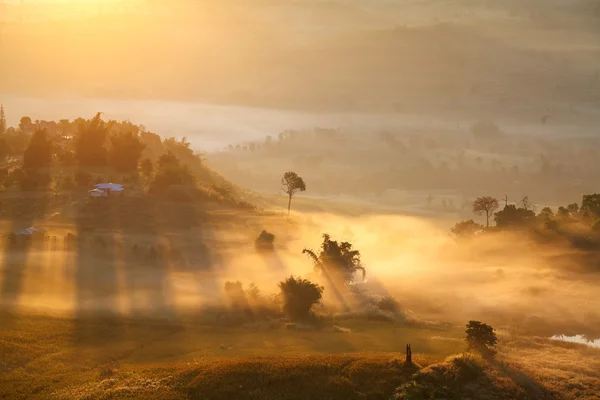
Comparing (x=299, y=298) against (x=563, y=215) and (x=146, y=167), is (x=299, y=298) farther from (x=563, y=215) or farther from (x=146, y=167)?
(x=563, y=215)

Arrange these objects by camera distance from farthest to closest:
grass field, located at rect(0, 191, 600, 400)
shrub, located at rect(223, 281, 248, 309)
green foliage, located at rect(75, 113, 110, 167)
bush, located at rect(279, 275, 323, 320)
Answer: green foliage, located at rect(75, 113, 110, 167) → shrub, located at rect(223, 281, 248, 309) → bush, located at rect(279, 275, 323, 320) → grass field, located at rect(0, 191, 600, 400)

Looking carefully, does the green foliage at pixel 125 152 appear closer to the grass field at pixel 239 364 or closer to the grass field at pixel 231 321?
the grass field at pixel 231 321

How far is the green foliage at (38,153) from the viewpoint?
163 meters

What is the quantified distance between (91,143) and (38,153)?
1374 centimetres

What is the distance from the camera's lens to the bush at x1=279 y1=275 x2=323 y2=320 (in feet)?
288

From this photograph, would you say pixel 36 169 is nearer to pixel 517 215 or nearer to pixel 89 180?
pixel 89 180

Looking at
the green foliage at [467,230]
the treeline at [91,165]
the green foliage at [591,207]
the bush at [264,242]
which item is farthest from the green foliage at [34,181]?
the green foliage at [591,207]

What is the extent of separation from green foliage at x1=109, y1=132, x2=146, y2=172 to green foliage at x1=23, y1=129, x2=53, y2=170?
1585 cm

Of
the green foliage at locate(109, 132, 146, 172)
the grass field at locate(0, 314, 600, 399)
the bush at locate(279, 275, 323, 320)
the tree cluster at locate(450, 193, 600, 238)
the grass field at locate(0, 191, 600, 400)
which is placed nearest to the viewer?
the grass field at locate(0, 314, 600, 399)

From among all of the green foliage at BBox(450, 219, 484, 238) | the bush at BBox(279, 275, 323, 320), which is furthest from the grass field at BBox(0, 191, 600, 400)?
the green foliage at BBox(450, 219, 484, 238)

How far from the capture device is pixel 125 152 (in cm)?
16950

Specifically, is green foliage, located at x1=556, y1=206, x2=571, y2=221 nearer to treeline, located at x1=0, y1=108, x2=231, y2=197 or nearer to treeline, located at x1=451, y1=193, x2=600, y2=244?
treeline, located at x1=451, y1=193, x2=600, y2=244

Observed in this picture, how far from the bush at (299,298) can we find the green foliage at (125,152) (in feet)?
303

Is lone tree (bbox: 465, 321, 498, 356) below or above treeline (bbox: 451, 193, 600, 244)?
below
